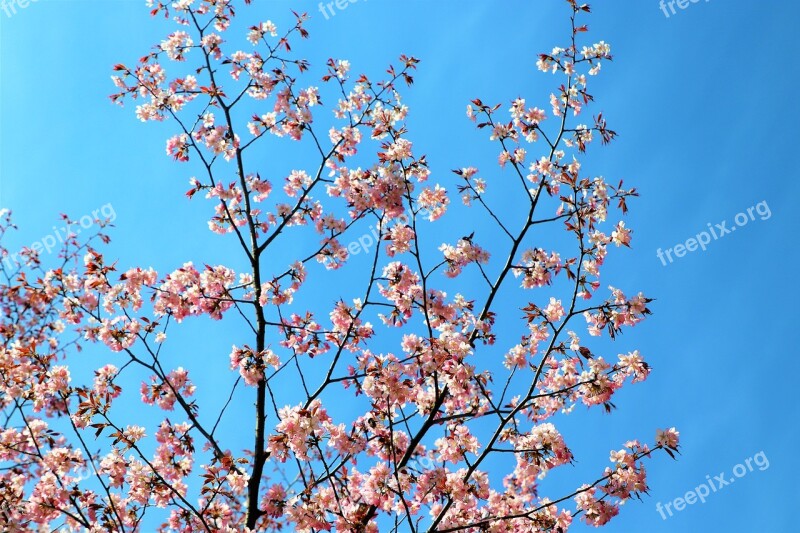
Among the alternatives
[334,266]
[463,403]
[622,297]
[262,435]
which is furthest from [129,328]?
[622,297]

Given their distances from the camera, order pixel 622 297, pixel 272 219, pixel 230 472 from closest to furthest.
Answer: pixel 230 472, pixel 622 297, pixel 272 219

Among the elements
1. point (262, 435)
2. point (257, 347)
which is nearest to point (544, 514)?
point (262, 435)

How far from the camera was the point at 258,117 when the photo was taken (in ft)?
24.0

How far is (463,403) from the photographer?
6352mm

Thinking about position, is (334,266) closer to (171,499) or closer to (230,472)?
(230,472)

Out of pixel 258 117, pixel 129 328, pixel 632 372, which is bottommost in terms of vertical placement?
pixel 632 372

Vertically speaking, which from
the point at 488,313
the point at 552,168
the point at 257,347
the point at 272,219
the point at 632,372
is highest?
the point at 272,219

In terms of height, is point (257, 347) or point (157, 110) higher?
point (157, 110)

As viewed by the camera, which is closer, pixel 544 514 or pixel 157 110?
pixel 544 514

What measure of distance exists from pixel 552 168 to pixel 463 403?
9.20 ft

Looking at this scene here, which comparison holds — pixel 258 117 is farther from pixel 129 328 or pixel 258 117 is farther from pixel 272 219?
pixel 129 328

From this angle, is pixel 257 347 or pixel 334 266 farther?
pixel 334 266

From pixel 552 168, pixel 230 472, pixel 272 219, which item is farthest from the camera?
pixel 272 219

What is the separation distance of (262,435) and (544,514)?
2983 millimetres
